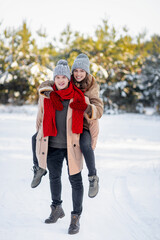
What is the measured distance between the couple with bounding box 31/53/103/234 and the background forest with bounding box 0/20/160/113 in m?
13.1

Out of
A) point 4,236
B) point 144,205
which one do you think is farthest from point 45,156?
Answer: point 144,205

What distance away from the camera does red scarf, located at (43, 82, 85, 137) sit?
9.05ft

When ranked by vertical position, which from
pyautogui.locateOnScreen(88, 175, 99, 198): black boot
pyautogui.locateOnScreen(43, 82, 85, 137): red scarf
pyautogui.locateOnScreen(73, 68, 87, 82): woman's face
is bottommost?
pyautogui.locateOnScreen(88, 175, 99, 198): black boot

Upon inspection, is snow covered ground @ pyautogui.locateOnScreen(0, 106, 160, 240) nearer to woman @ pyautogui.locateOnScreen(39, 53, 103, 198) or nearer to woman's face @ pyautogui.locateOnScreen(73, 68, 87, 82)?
woman @ pyautogui.locateOnScreen(39, 53, 103, 198)

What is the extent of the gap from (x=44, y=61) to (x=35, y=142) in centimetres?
1559

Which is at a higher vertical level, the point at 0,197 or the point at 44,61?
the point at 44,61

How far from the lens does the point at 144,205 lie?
12.9 feet

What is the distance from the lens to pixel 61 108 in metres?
2.79

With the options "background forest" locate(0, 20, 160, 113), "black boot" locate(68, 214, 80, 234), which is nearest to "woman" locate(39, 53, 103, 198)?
"black boot" locate(68, 214, 80, 234)

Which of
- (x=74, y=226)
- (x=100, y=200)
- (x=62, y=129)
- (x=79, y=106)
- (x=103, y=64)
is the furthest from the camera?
(x=103, y=64)

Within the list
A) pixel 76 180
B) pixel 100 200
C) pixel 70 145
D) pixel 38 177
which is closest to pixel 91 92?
pixel 70 145

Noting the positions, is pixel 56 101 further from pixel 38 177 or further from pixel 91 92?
Answer: pixel 38 177

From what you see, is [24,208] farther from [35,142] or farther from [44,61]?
[44,61]

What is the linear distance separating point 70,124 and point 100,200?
174cm
